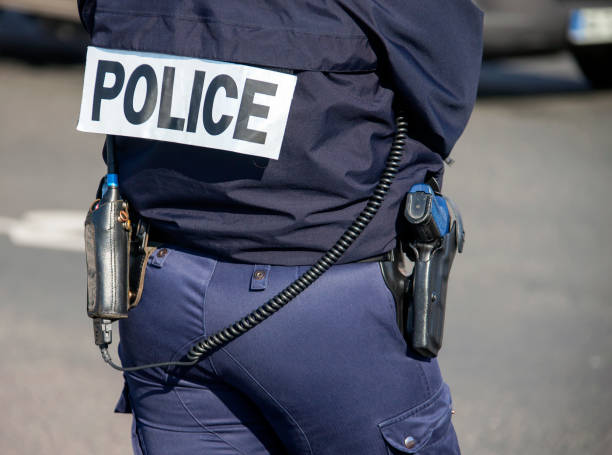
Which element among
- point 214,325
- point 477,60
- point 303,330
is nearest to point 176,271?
point 214,325

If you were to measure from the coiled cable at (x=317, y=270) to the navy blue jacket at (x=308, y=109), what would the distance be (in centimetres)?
2

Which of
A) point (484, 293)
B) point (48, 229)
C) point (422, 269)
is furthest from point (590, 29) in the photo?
point (422, 269)

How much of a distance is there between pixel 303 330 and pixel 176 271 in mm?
254

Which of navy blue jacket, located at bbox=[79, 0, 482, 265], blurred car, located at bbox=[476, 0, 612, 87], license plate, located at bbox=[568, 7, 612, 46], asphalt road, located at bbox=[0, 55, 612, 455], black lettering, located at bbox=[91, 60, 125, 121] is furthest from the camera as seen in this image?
license plate, located at bbox=[568, 7, 612, 46]

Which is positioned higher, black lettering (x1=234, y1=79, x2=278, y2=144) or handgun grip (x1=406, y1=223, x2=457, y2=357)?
black lettering (x1=234, y1=79, x2=278, y2=144)

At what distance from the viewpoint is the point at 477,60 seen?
1613 mm

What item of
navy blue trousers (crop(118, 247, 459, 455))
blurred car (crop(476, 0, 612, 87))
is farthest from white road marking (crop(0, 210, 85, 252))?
blurred car (crop(476, 0, 612, 87))

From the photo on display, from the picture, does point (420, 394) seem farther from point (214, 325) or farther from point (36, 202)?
point (36, 202)

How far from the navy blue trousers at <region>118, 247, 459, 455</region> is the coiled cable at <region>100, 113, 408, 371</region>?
0.01 m

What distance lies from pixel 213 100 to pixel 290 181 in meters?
0.20

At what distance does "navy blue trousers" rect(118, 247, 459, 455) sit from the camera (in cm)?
150

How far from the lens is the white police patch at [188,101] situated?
4.76 feet

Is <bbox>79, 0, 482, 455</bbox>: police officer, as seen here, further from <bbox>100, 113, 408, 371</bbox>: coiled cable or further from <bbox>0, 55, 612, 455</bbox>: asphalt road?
<bbox>0, 55, 612, 455</bbox>: asphalt road

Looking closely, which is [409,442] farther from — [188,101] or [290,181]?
[188,101]
